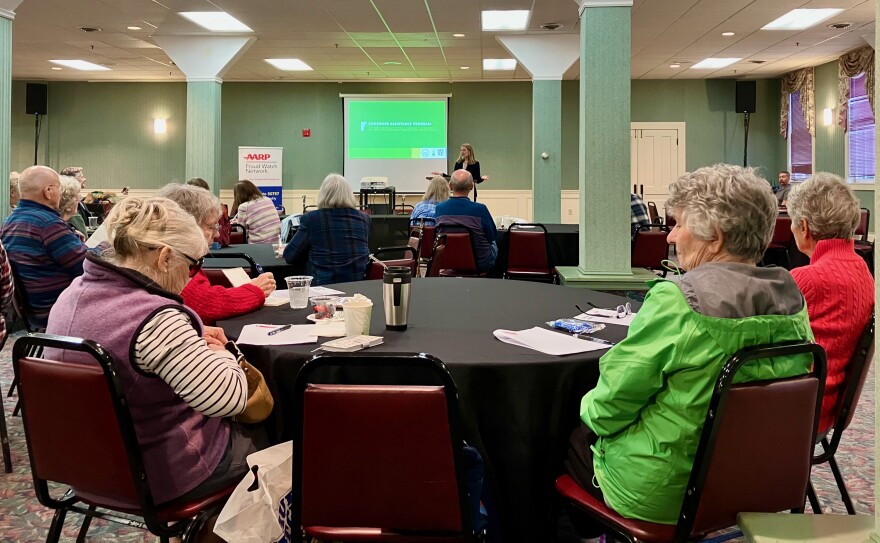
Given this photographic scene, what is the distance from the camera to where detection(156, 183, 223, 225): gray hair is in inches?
106

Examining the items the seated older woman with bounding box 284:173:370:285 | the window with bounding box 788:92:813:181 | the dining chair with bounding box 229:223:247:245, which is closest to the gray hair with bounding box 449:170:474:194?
the seated older woman with bounding box 284:173:370:285

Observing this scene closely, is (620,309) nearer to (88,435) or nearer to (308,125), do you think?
(88,435)

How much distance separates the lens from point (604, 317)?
234 cm

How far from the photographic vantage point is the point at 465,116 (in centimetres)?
1268

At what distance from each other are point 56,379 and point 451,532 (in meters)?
0.92

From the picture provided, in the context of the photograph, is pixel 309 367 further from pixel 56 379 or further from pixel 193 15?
pixel 193 15

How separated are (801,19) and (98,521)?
8665 mm

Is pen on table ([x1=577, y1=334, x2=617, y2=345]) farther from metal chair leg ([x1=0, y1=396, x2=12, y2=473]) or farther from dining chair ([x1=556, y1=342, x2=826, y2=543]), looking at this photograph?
metal chair leg ([x1=0, y1=396, x2=12, y2=473])

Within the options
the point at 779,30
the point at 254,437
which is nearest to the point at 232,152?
the point at 779,30

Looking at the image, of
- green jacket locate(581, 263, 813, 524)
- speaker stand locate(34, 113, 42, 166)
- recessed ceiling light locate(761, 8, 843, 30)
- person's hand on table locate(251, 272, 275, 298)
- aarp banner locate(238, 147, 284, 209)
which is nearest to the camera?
green jacket locate(581, 263, 813, 524)

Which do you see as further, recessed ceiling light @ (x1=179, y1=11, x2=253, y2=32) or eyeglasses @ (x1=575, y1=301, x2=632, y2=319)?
recessed ceiling light @ (x1=179, y1=11, x2=253, y2=32)

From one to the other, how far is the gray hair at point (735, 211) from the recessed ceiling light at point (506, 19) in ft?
21.6

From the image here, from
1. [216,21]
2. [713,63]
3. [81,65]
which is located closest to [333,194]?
[216,21]

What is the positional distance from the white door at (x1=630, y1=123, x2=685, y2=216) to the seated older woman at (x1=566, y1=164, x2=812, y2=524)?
453 inches
